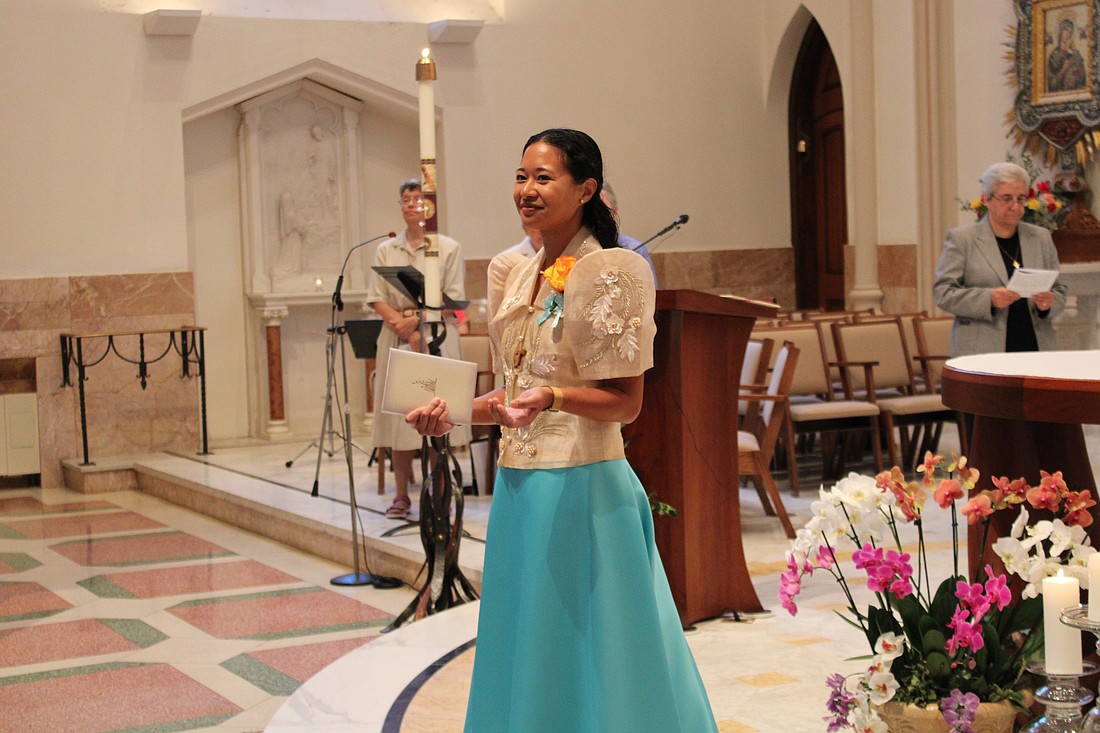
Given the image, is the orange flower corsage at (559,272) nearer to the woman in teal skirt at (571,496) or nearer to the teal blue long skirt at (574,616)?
the woman in teal skirt at (571,496)

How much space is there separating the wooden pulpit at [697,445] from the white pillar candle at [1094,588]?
2154 millimetres

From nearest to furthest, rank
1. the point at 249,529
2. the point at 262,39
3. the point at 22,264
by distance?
1. the point at 249,529
2. the point at 22,264
3. the point at 262,39

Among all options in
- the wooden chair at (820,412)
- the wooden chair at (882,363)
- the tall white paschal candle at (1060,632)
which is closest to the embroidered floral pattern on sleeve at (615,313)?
the tall white paschal candle at (1060,632)

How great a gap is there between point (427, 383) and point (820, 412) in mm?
4637

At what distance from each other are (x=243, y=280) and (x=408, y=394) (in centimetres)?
771

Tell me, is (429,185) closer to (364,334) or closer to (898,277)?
(364,334)

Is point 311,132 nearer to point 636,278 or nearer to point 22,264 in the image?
point 22,264

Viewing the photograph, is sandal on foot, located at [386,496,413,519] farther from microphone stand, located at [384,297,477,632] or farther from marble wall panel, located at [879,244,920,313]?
marble wall panel, located at [879,244,920,313]

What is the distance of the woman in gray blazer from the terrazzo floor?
0.86 meters

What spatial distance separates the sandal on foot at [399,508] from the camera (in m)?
6.20

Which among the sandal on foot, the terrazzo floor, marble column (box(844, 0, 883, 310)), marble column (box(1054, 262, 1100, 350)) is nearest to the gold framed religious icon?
marble column (box(1054, 262, 1100, 350))

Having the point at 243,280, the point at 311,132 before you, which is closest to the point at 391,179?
the point at 311,132

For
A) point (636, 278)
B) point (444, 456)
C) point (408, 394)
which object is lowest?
point (444, 456)

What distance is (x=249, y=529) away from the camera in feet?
22.8
